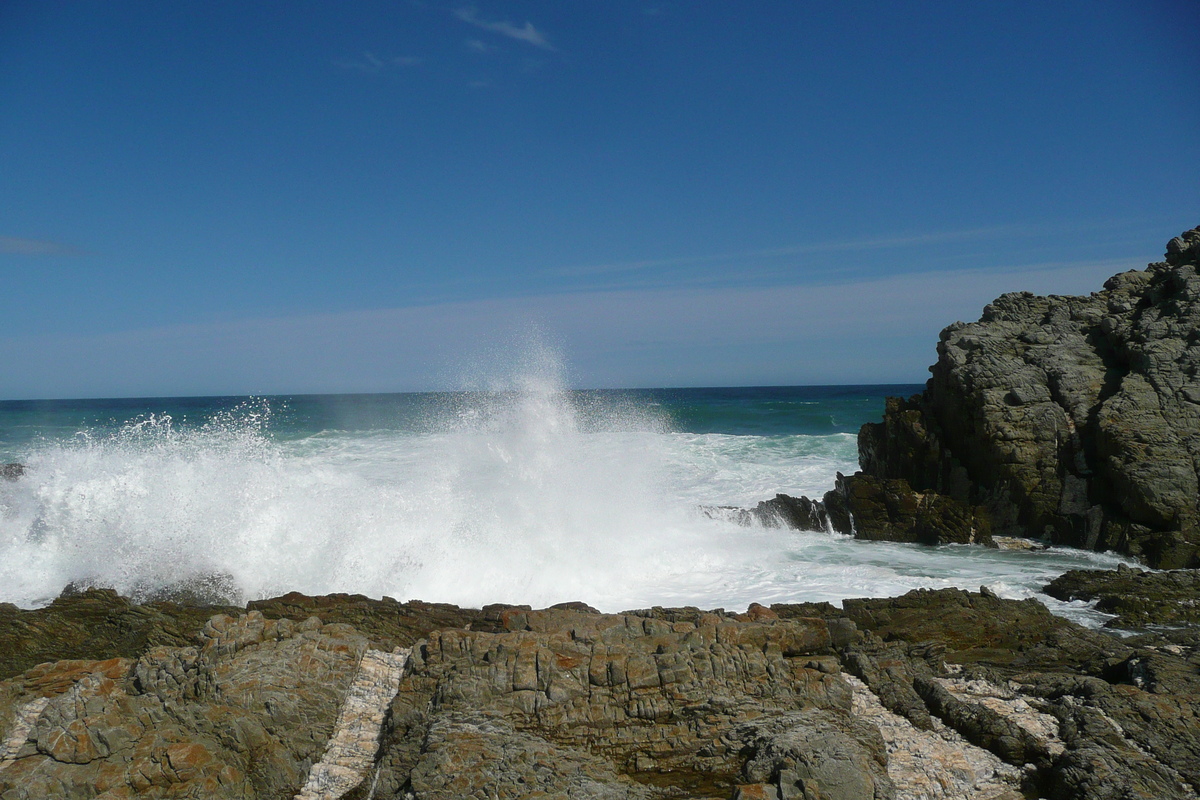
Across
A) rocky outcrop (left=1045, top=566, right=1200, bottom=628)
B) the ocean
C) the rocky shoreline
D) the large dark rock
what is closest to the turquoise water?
the ocean

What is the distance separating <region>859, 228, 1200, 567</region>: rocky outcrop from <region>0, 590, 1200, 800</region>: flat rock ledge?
27.7 feet

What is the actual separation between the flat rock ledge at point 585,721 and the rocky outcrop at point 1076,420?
8444 millimetres

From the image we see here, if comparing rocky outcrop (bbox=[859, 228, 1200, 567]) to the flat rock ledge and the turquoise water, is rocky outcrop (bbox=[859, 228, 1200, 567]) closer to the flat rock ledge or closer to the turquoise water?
the flat rock ledge

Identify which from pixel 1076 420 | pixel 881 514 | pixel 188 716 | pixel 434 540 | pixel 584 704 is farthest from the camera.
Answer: pixel 881 514

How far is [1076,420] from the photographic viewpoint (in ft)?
48.5

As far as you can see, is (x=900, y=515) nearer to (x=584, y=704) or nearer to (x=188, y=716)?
(x=584, y=704)

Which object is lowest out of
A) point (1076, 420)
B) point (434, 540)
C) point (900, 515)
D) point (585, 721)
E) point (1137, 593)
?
point (1137, 593)

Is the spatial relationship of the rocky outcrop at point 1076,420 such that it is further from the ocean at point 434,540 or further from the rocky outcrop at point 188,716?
the rocky outcrop at point 188,716

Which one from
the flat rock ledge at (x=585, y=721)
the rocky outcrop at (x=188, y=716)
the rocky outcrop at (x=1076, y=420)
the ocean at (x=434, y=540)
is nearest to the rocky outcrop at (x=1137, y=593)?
the ocean at (x=434, y=540)

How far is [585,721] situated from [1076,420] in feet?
46.7

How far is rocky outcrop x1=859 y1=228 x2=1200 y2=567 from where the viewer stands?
13.2 m

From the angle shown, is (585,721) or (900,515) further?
(900,515)

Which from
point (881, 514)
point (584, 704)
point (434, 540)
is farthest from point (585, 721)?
point (881, 514)

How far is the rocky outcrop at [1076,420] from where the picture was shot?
13.2 m
